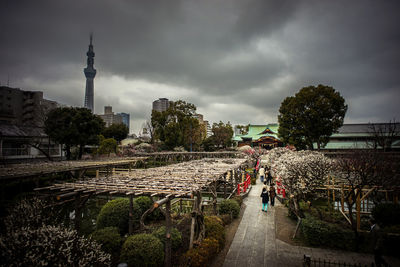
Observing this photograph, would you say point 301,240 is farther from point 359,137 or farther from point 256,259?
point 359,137

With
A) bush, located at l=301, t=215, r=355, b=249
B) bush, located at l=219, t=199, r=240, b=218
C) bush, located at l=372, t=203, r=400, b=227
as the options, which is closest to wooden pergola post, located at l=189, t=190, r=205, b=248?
bush, located at l=219, t=199, r=240, b=218

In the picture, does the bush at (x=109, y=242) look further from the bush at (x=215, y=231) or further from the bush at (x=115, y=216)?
the bush at (x=215, y=231)

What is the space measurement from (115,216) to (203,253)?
554 cm

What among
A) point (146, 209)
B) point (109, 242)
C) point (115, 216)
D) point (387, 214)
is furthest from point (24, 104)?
point (387, 214)

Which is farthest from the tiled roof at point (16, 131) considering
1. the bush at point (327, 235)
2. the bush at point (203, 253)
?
the bush at point (327, 235)

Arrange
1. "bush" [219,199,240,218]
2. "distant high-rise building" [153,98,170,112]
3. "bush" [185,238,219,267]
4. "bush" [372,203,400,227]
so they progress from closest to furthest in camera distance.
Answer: "bush" [185,238,219,267] < "bush" [372,203,400,227] < "bush" [219,199,240,218] < "distant high-rise building" [153,98,170,112]

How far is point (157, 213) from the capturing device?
12.2 metres

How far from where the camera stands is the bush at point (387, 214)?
952cm

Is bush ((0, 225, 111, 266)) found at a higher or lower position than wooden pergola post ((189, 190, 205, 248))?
higher

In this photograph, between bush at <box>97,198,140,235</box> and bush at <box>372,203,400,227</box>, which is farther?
bush at <box>97,198,140,235</box>

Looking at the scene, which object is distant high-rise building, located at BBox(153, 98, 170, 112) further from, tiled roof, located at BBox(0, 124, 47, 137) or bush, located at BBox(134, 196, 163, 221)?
bush, located at BBox(134, 196, 163, 221)

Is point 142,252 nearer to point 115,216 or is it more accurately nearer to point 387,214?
point 115,216

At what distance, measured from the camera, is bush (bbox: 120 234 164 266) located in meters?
6.07

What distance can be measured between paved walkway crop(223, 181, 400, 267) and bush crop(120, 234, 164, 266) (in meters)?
2.76
